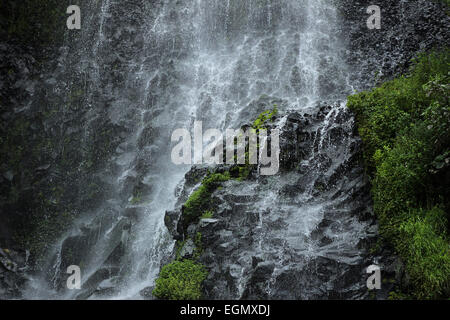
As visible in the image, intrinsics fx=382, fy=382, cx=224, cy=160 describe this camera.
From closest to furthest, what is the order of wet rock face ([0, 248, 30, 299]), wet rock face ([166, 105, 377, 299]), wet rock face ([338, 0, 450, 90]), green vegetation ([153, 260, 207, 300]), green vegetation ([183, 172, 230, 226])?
wet rock face ([166, 105, 377, 299])
green vegetation ([153, 260, 207, 300])
green vegetation ([183, 172, 230, 226])
wet rock face ([0, 248, 30, 299])
wet rock face ([338, 0, 450, 90])

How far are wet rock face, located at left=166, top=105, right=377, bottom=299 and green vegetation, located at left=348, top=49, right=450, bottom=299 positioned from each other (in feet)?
1.70

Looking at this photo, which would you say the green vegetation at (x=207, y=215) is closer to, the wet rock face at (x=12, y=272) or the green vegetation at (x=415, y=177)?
the green vegetation at (x=415, y=177)

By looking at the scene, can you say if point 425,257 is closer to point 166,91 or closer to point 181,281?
point 181,281

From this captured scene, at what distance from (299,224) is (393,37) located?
30.7ft

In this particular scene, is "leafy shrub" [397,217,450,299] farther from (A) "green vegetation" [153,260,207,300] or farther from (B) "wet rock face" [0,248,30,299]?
(B) "wet rock face" [0,248,30,299]

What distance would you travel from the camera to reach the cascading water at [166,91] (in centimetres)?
1130

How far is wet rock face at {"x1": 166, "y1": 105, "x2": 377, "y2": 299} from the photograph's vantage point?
7348 mm

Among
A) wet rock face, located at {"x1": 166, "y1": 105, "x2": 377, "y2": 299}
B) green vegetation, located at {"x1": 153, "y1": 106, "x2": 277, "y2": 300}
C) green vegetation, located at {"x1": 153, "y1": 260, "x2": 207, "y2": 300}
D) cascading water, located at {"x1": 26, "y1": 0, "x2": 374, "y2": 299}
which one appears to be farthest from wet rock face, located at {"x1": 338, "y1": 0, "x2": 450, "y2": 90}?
green vegetation, located at {"x1": 153, "y1": 260, "x2": 207, "y2": 300}

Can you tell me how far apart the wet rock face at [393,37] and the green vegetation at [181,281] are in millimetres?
8883

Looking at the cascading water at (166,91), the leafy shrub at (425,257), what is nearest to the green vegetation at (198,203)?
the cascading water at (166,91)

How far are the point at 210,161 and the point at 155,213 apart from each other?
3.24m

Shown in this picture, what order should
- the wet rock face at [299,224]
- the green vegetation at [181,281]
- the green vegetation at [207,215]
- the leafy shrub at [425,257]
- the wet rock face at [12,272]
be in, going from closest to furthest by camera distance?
the leafy shrub at [425,257]
the wet rock face at [299,224]
the green vegetation at [181,281]
the green vegetation at [207,215]
the wet rock face at [12,272]

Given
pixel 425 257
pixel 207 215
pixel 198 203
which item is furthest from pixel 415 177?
pixel 198 203

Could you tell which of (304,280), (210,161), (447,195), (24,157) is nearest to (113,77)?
(24,157)
